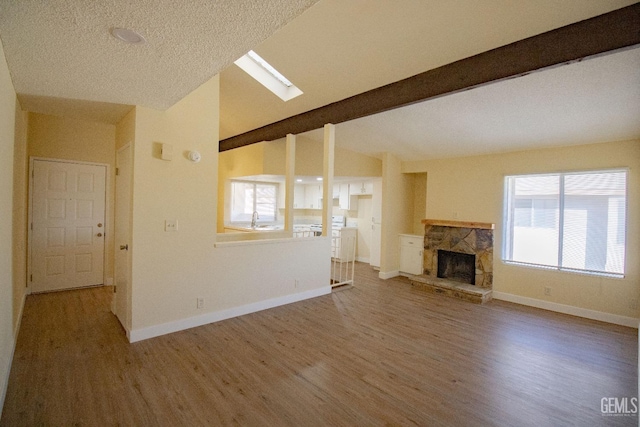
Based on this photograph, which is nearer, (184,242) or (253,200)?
(184,242)

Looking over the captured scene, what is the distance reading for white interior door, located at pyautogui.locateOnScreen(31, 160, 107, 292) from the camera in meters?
4.59

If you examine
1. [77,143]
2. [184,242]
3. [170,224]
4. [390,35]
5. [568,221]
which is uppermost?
[390,35]

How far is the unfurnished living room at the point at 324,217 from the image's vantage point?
85.4 inches

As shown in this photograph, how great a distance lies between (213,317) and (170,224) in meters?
1.28

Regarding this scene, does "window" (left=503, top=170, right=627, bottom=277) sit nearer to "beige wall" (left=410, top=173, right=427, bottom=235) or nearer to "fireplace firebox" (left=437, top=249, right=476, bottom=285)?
"fireplace firebox" (left=437, top=249, right=476, bottom=285)

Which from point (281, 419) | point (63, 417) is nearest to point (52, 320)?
point (63, 417)

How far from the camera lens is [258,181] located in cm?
815

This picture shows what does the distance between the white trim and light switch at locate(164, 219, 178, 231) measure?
42.0 inches

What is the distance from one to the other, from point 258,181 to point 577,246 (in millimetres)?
6727

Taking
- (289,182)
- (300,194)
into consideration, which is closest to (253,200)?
(300,194)

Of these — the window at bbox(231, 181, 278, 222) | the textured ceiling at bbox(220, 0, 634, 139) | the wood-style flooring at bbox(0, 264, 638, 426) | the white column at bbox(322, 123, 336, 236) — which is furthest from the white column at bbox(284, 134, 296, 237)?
the window at bbox(231, 181, 278, 222)

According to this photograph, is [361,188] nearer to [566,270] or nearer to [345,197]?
[345,197]

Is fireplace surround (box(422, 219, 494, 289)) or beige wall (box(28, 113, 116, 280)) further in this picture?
fireplace surround (box(422, 219, 494, 289))

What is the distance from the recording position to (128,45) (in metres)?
1.88
